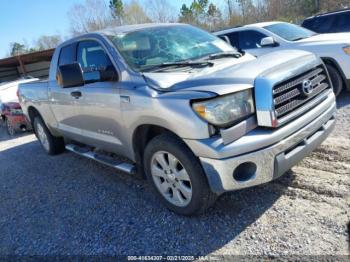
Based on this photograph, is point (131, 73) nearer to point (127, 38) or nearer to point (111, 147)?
point (127, 38)

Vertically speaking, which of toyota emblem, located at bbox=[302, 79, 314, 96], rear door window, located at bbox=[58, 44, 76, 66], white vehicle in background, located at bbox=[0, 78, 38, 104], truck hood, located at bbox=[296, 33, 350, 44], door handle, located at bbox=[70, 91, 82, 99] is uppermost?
rear door window, located at bbox=[58, 44, 76, 66]

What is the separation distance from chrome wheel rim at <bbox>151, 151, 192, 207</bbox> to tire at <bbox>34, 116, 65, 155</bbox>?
336 centimetres

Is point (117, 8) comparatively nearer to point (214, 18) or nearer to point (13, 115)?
point (214, 18)

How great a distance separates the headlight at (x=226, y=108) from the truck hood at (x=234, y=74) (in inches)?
2.8

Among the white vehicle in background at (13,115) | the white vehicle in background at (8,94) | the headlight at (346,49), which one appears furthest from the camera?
the white vehicle in background at (8,94)

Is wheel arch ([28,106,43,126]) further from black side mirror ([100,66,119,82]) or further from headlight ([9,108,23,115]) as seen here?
black side mirror ([100,66,119,82])

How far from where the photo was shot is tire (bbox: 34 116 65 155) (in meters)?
6.23

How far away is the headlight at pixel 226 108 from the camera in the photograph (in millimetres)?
2807

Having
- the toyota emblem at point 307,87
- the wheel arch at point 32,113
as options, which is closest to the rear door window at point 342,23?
the toyota emblem at point 307,87

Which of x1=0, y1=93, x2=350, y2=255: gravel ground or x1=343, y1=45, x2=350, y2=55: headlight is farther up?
x1=343, y1=45, x2=350, y2=55: headlight

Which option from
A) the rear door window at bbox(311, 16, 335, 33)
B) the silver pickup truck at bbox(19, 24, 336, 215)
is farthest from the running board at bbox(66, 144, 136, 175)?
the rear door window at bbox(311, 16, 335, 33)

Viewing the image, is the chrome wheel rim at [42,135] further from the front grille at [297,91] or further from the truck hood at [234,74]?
the front grille at [297,91]

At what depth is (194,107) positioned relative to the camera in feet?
9.33

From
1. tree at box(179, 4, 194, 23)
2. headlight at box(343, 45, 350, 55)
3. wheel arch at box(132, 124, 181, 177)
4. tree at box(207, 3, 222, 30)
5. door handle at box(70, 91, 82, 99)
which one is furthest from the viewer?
tree at box(179, 4, 194, 23)
